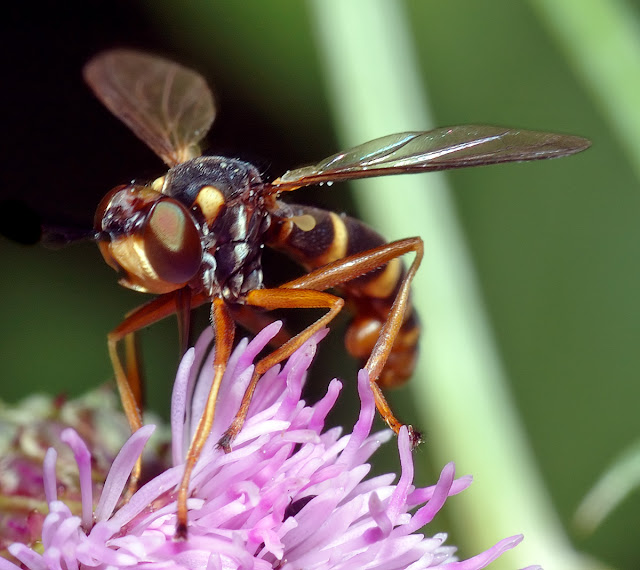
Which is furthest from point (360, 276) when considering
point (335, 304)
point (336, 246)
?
point (335, 304)

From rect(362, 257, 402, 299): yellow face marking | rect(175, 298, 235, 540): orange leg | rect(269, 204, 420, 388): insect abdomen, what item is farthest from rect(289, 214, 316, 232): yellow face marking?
rect(175, 298, 235, 540): orange leg

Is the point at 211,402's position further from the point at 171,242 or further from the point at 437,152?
the point at 437,152

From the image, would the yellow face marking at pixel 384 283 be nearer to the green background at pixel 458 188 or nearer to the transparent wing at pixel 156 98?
the transparent wing at pixel 156 98

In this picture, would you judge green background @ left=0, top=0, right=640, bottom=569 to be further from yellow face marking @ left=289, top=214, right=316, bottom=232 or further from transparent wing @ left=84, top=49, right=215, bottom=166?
yellow face marking @ left=289, top=214, right=316, bottom=232

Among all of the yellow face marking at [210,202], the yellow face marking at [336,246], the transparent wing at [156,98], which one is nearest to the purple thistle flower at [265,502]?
the yellow face marking at [210,202]

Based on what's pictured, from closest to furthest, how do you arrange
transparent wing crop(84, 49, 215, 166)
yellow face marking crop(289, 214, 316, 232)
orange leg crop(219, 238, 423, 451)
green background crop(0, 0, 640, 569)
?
orange leg crop(219, 238, 423, 451) → yellow face marking crop(289, 214, 316, 232) → transparent wing crop(84, 49, 215, 166) → green background crop(0, 0, 640, 569)

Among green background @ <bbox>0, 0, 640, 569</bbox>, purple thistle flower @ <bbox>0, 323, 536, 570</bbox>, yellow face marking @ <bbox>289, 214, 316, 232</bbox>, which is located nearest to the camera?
purple thistle flower @ <bbox>0, 323, 536, 570</bbox>
